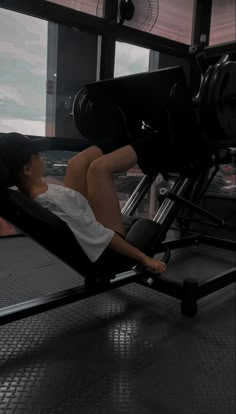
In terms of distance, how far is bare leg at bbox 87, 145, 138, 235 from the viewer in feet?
4.22

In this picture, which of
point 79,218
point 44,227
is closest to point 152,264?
point 79,218

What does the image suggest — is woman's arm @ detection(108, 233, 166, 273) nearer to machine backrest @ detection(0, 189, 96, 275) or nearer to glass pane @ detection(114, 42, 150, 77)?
machine backrest @ detection(0, 189, 96, 275)

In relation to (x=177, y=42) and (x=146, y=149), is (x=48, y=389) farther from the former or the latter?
(x=177, y=42)

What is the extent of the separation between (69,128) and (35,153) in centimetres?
171

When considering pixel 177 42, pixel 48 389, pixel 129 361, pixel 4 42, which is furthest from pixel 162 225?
pixel 177 42

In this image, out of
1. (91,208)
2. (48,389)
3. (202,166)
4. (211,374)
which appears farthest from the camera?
(202,166)

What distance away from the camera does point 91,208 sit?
1.32 m

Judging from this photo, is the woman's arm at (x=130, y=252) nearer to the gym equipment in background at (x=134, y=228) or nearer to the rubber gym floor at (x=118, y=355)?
the gym equipment in background at (x=134, y=228)

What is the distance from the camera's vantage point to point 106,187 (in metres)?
1.30

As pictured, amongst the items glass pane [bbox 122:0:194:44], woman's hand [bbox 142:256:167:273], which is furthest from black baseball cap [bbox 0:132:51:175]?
glass pane [bbox 122:0:194:44]

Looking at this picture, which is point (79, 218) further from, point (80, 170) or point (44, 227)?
point (80, 170)

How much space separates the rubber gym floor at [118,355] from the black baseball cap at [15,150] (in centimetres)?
66

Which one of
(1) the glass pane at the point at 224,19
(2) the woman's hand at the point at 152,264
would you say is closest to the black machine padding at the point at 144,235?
(2) the woman's hand at the point at 152,264

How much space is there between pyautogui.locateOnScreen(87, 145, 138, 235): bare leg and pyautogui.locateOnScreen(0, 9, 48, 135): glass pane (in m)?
1.35
